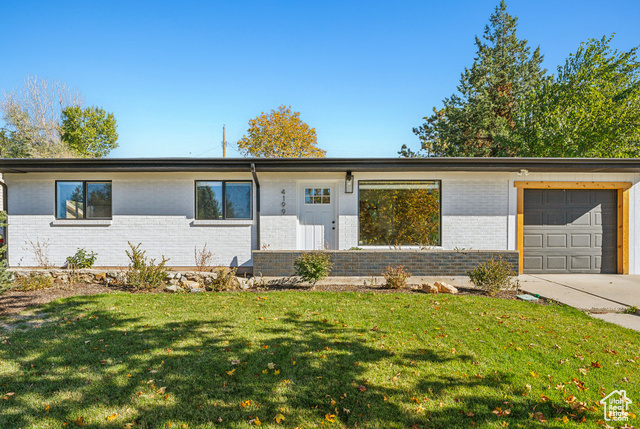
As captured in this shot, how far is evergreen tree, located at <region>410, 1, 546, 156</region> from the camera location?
19.2 meters

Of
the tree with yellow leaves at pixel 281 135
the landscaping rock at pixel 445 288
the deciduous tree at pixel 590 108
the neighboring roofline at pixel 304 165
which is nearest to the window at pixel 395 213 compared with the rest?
the neighboring roofline at pixel 304 165

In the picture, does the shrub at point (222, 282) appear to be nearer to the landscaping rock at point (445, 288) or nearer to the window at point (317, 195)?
the window at point (317, 195)

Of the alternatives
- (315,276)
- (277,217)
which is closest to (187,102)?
(277,217)

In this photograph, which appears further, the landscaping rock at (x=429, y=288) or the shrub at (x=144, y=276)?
the shrub at (x=144, y=276)

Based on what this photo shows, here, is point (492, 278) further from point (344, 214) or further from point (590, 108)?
point (590, 108)

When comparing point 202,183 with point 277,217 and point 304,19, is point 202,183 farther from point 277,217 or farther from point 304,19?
point 304,19

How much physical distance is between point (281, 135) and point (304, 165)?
18909 millimetres

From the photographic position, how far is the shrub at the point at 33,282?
649 cm

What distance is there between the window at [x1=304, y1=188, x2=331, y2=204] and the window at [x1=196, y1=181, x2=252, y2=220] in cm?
165

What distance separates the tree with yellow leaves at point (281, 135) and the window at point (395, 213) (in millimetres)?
17648

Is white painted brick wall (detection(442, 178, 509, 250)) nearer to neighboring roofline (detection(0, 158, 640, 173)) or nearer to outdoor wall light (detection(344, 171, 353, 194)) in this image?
neighboring roofline (detection(0, 158, 640, 173))

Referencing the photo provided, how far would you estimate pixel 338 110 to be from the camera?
18.0 m

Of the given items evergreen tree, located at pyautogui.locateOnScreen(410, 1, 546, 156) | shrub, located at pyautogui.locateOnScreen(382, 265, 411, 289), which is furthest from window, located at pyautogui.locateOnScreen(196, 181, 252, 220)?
evergreen tree, located at pyautogui.locateOnScreen(410, 1, 546, 156)

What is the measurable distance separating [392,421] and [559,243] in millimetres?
8707
